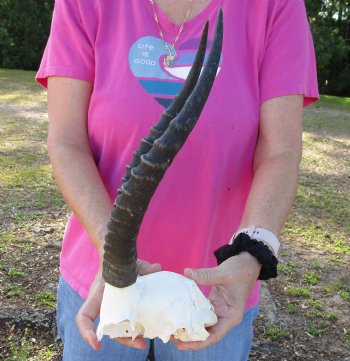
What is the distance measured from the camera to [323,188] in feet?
18.7

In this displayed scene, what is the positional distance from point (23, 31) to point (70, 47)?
825 inches

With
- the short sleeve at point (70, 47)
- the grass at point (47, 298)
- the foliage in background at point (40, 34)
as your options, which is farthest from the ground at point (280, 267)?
the foliage in background at point (40, 34)

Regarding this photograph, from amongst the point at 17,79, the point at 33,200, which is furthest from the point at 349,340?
the point at 17,79

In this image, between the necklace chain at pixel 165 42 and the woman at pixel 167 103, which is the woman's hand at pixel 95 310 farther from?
the necklace chain at pixel 165 42

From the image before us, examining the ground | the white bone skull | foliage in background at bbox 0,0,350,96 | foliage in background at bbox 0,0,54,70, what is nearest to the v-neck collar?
the white bone skull

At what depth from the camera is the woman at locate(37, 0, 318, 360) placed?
57.0 inches

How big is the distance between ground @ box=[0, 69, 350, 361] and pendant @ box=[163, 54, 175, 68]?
1850 millimetres

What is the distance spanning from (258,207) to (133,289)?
1.43 feet

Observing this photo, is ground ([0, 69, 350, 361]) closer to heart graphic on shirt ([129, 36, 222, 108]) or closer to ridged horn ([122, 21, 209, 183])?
heart graphic on shirt ([129, 36, 222, 108])

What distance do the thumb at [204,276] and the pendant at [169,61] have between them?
57 cm

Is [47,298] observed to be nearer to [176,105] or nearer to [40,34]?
[176,105]

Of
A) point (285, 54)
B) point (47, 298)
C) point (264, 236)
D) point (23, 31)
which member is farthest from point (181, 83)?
point (23, 31)

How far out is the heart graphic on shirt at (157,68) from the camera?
1.46 m

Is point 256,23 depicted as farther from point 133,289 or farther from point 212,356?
point 212,356
